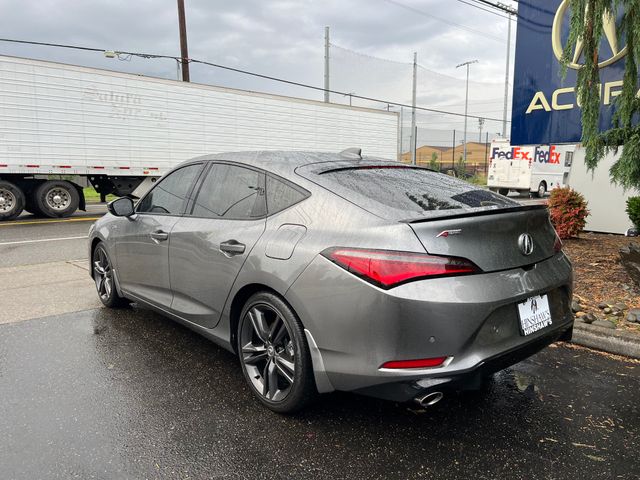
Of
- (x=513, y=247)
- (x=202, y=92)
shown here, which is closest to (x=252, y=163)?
(x=513, y=247)

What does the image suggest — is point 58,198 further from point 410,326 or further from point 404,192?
point 410,326

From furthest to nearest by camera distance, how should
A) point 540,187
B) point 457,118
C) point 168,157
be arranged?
→ point 457,118
point 540,187
point 168,157

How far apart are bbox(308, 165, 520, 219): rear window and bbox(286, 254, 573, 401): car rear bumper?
15.6 inches

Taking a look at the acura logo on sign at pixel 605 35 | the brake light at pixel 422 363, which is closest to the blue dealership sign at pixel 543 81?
the acura logo on sign at pixel 605 35

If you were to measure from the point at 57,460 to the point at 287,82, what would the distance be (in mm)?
24852

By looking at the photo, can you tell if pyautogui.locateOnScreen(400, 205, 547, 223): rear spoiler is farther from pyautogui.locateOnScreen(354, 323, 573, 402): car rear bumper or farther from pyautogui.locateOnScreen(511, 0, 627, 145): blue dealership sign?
pyautogui.locateOnScreen(511, 0, 627, 145): blue dealership sign

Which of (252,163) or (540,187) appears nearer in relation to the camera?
(252,163)

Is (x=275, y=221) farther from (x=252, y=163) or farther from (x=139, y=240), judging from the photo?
(x=139, y=240)

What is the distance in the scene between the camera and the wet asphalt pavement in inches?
91.0

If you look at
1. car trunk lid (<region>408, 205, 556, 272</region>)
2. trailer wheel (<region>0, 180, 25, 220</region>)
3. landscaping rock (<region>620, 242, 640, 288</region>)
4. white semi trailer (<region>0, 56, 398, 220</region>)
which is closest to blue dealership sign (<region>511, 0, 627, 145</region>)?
landscaping rock (<region>620, 242, 640, 288</region>)

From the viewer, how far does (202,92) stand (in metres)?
15.6

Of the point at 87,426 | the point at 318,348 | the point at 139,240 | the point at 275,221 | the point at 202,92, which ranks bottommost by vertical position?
the point at 87,426

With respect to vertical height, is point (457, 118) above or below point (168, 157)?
above

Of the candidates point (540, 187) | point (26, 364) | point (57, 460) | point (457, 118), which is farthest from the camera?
point (457, 118)
